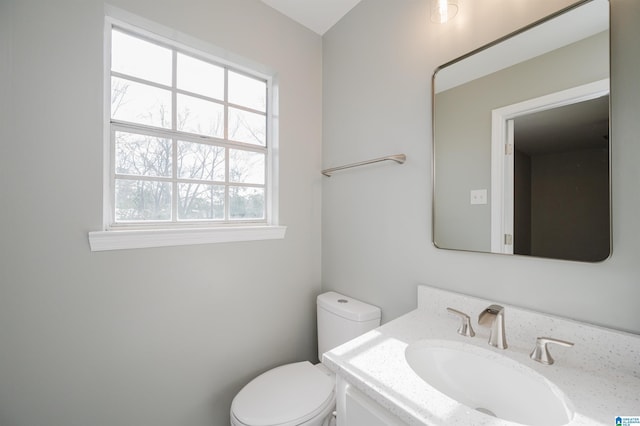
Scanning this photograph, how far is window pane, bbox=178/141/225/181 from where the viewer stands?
1.34 m

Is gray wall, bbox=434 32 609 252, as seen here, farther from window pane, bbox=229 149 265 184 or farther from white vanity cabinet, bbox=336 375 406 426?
window pane, bbox=229 149 265 184

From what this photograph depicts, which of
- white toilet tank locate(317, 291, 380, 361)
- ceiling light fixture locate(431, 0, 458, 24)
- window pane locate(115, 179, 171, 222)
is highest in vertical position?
ceiling light fixture locate(431, 0, 458, 24)

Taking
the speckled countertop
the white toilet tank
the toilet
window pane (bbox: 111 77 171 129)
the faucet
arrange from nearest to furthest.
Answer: the speckled countertop < the faucet < the toilet < window pane (bbox: 111 77 171 129) < the white toilet tank

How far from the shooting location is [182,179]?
1.33 meters

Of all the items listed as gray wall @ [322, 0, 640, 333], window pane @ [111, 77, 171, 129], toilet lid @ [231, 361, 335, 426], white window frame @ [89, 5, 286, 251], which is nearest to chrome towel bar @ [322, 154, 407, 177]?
gray wall @ [322, 0, 640, 333]

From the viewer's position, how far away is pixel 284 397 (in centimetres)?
113

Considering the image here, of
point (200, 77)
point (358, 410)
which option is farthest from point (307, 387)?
point (200, 77)

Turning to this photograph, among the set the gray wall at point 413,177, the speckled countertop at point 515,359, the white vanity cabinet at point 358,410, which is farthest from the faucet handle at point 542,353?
the white vanity cabinet at point 358,410

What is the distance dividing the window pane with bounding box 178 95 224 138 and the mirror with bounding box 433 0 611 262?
3.78 feet

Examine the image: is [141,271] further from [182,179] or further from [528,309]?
[528,309]

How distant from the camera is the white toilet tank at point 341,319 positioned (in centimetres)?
132

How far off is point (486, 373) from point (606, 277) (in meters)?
0.45

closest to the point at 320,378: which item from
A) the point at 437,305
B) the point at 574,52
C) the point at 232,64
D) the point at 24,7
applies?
the point at 437,305

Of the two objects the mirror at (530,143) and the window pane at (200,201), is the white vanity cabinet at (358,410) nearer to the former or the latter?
the mirror at (530,143)
